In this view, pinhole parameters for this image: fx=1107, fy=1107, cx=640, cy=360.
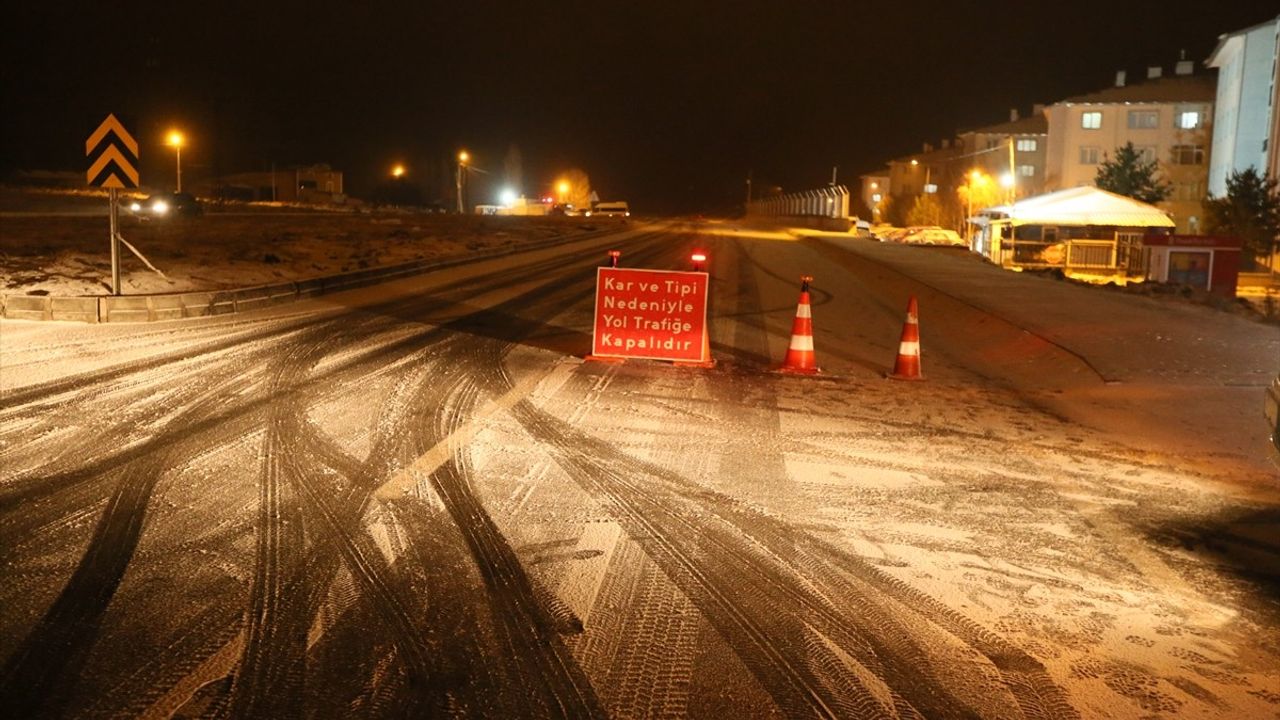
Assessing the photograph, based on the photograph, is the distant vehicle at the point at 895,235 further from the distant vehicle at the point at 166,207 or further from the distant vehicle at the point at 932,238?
the distant vehicle at the point at 166,207

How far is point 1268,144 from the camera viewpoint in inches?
2411

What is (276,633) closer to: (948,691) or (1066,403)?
(948,691)

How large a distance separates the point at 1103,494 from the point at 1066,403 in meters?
4.04

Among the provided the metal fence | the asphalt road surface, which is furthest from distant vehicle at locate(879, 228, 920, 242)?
the asphalt road surface

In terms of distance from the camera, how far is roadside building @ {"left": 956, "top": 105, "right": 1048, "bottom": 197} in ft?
339

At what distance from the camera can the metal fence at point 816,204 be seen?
293ft

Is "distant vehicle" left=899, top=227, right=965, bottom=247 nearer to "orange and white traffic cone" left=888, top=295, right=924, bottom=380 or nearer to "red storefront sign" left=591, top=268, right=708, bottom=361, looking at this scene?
"orange and white traffic cone" left=888, top=295, right=924, bottom=380

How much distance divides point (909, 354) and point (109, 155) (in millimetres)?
11497

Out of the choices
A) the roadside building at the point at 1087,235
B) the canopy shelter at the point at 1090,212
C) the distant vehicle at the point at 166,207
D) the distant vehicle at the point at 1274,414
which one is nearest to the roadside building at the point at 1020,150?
the roadside building at the point at 1087,235

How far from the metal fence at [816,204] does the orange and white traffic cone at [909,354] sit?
76.7m

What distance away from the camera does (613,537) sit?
642cm

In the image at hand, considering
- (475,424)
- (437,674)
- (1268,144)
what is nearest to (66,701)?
(437,674)

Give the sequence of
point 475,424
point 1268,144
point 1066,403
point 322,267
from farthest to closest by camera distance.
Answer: point 1268,144 → point 322,267 → point 1066,403 → point 475,424

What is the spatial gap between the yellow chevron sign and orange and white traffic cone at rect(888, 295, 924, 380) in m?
11.1
